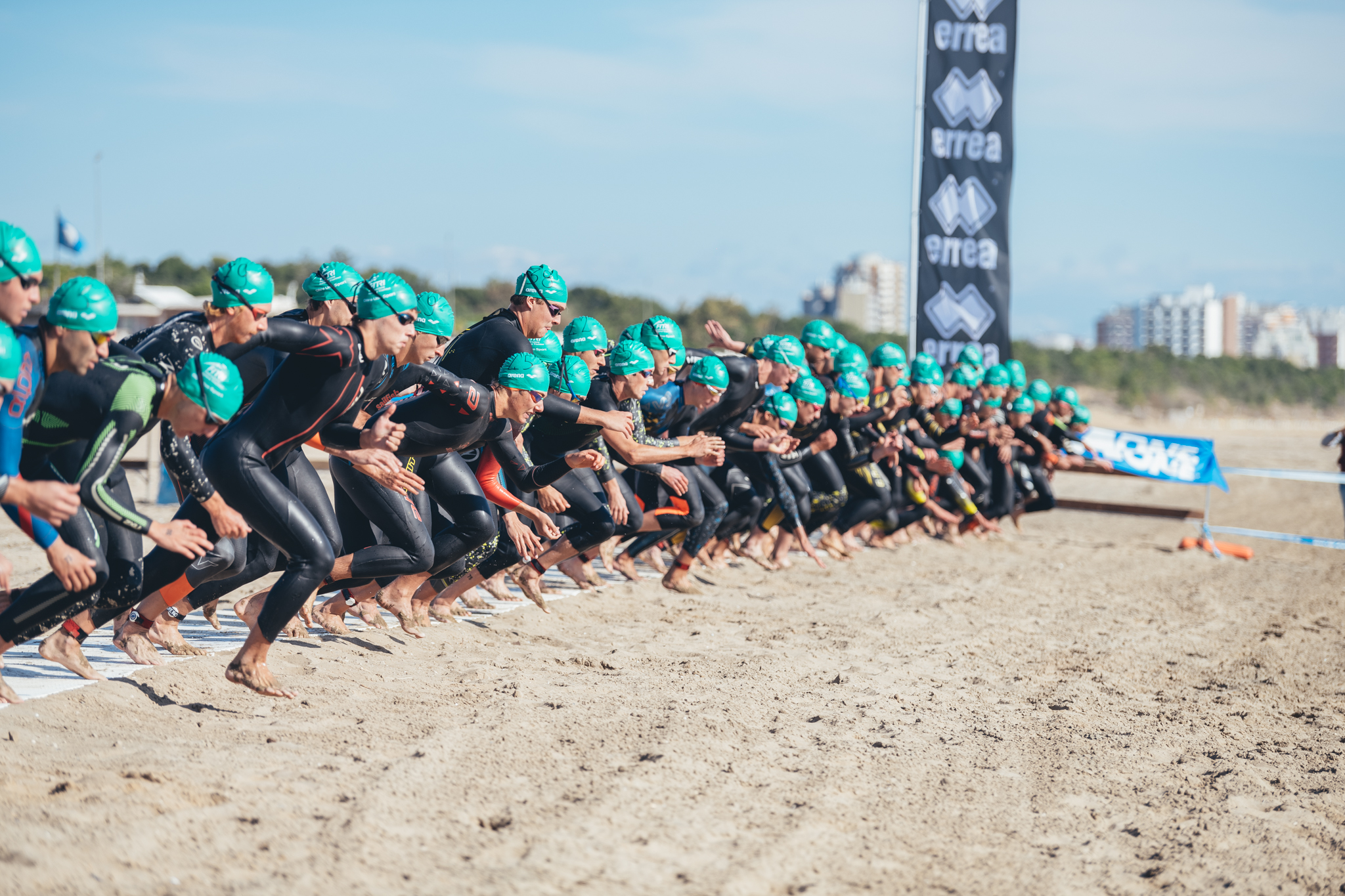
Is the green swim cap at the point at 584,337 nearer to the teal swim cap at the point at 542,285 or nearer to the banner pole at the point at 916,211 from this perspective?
the teal swim cap at the point at 542,285

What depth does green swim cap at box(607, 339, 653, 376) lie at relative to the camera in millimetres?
7426

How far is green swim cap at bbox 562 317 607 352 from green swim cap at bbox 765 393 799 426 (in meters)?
2.36

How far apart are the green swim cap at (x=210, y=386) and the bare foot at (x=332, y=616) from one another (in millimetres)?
2274

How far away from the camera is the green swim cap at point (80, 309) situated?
4148 mm

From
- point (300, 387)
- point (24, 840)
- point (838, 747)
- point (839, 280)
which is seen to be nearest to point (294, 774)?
point (24, 840)

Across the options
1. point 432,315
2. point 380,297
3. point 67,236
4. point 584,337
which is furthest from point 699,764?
point 67,236

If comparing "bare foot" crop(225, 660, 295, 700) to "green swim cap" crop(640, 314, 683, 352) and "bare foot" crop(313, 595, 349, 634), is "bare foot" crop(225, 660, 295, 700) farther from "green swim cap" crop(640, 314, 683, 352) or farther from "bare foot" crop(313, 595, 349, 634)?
"green swim cap" crop(640, 314, 683, 352)

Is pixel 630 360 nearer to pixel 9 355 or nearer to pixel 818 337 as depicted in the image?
pixel 818 337

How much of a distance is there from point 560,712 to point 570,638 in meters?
1.75

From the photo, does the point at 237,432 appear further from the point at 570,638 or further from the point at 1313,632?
the point at 1313,632

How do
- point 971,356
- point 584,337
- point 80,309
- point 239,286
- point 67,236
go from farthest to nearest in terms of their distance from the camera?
point 67,236, point 971,356, point 584,337, point 239,286, point 80,309

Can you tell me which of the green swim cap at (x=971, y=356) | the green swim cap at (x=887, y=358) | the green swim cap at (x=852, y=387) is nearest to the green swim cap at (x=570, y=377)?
the green swim cap at (x=852, y=387)

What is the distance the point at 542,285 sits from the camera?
7.05 m

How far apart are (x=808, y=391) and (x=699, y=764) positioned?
18.2 ft
